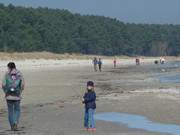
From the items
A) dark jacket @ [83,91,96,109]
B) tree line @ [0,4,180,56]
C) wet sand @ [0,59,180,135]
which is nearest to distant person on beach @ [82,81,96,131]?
dark jacket @ [83,91,96,109]

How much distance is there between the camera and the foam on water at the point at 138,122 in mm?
14406

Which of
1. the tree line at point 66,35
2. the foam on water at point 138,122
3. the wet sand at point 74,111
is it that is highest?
the tree line at point 66,35

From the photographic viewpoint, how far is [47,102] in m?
22.3

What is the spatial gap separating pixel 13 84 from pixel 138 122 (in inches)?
165

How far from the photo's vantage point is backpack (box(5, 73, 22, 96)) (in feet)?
44.9

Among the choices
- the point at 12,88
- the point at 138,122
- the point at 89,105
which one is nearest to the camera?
the point at 12,88

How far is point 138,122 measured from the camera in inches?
628

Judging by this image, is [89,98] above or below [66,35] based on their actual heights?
below

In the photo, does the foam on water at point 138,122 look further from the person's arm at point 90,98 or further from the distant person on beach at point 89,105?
the person's arm at point 90,98

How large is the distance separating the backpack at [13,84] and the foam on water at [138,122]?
338cm

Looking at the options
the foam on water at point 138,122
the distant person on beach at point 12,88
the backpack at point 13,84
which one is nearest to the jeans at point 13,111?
the distant person on beach at point 12,88

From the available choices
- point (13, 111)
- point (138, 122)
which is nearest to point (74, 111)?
point (138, 122)

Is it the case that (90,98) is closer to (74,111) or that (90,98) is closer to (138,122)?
(138,122)

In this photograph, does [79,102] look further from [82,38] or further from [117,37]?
[117,37]
